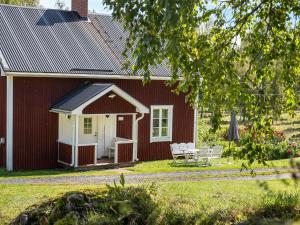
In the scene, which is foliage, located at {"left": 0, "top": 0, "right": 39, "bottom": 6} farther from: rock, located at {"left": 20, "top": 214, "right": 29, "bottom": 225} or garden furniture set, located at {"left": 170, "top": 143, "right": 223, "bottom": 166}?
rock, located at {"left": 20, "top": 214, "right": 29, "bottom": 225}

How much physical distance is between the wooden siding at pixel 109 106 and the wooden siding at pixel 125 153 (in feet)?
4.78

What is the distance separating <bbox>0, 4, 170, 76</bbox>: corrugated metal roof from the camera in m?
18.8

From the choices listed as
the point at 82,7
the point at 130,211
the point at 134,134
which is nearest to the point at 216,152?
the point at 134,134

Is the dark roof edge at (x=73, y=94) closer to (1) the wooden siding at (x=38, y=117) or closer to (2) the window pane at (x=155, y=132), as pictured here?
(1) the wooden siding at (x=38, y=117)

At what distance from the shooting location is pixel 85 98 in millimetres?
18156

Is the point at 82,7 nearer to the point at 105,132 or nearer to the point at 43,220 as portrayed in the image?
the point at 105,132

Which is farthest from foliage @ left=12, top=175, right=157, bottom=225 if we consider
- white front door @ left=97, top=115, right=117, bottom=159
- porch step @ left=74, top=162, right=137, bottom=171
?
white front door @ left=97, top=115, right=117, bottom=159

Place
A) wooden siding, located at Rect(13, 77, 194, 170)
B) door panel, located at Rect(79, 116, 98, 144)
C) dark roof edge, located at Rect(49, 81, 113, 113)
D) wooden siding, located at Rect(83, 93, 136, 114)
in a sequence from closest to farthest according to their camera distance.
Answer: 1. dark roof edge, located at Rect(49, 81, 113, 113)
2. wooden siding, located at Rect(13, 77, 194, 170)
3. wooden siding, located at Rect(83, 93, 136, 114)
4. door panel, located at Rect(79, 116, 98, 144)

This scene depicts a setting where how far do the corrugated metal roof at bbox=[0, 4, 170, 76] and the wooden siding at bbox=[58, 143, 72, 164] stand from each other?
299 cm

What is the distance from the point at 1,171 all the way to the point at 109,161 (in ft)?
14.1

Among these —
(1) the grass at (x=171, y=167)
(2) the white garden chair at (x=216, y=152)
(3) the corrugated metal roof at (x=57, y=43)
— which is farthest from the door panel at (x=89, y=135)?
(2) the white garden chair at (x=216, y=152)

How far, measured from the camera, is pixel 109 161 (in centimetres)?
1955

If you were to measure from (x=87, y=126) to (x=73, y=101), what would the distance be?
1819mm

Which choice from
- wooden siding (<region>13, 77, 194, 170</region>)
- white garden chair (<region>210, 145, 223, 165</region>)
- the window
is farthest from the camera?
white garden chair (<region>210, 145, 223, 165</region>)
